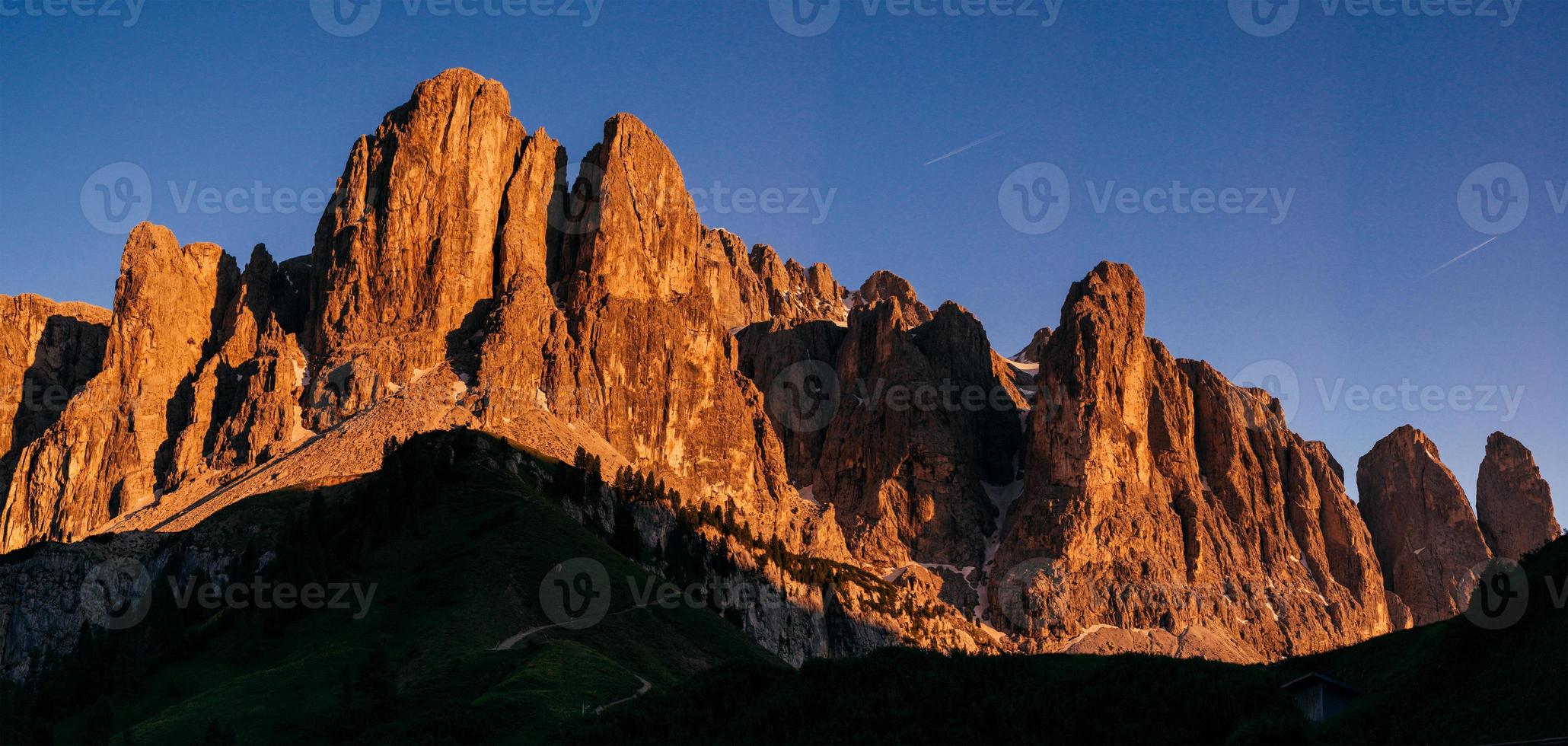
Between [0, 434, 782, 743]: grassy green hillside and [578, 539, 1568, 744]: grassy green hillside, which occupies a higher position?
[0, 434, 782, 743]: grassy green hillside

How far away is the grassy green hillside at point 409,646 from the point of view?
3666 inches

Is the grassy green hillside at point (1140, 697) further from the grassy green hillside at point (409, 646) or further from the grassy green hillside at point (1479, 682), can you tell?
the grassy green hillside at point (409, 646)

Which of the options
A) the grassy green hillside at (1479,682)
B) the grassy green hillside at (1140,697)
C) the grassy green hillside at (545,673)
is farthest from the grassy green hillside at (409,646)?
the grassy green hillside at (1479,682)

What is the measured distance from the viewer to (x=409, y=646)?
373ft

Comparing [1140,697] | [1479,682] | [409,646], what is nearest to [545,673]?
[409,646]

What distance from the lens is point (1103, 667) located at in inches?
3051

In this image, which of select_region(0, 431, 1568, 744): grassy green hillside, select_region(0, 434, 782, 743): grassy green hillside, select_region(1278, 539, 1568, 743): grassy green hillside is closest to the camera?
select_region(1278, 539, 1568, 743): grassy green hillside

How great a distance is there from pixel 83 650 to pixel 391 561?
28192 mm

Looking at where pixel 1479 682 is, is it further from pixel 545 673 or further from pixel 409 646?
pixel 409 646

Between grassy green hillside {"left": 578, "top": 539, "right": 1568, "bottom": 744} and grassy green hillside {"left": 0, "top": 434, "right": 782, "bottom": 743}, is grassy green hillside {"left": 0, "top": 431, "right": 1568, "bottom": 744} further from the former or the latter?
grassy green hillside {"left": 0, "top": 434, "right": 782, "bottom": 743}

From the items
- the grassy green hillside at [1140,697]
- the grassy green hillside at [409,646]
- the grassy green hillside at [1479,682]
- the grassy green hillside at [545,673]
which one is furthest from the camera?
the grassy green hillside at [409,646]

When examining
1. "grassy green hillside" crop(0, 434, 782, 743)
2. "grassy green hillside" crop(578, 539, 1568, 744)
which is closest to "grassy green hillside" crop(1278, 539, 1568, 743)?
"grassy green hillside" crop(578, 539, 1568, 744)

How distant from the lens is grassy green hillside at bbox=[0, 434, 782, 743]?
306 feet

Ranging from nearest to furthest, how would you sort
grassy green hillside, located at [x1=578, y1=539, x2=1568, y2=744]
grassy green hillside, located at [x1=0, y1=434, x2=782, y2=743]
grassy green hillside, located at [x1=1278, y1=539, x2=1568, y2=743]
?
grassy green hillside, located at [x1=1278, y1=539, x2=1568, y2=743], grassy green hillside, located at [x1=578, y1=539, x2=1568, y2=744], grassy green hillside, located at [x1=0, y1=434, x2=782, y2=743]
